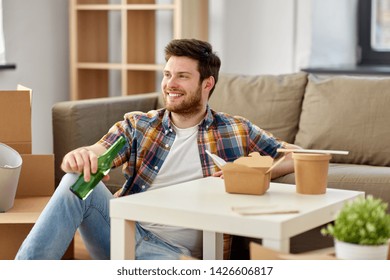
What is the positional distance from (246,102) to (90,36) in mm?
1575

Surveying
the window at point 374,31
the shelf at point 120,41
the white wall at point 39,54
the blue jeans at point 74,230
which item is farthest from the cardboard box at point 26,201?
the window at point 374,31

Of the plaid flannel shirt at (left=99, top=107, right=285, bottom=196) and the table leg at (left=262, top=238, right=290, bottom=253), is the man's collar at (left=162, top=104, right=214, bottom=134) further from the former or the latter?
the table leg at (left=262, top=238, right=290, bottom=253)

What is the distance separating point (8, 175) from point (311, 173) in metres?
1.17

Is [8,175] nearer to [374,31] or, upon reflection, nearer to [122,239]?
[122,239]

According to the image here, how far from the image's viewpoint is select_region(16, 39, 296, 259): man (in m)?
2.38

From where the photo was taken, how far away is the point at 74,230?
232 cm

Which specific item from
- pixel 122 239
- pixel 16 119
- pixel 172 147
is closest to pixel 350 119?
pixel 172 147

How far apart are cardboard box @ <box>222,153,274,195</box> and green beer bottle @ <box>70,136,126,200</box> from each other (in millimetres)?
301

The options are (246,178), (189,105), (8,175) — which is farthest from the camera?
(8,175)

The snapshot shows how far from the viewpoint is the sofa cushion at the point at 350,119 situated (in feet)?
10.6

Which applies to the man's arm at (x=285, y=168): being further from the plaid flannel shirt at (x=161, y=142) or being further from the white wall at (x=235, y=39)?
the white wall at (x=235, y=39)

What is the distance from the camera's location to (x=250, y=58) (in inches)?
182

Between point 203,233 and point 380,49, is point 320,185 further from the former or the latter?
point 380,49
